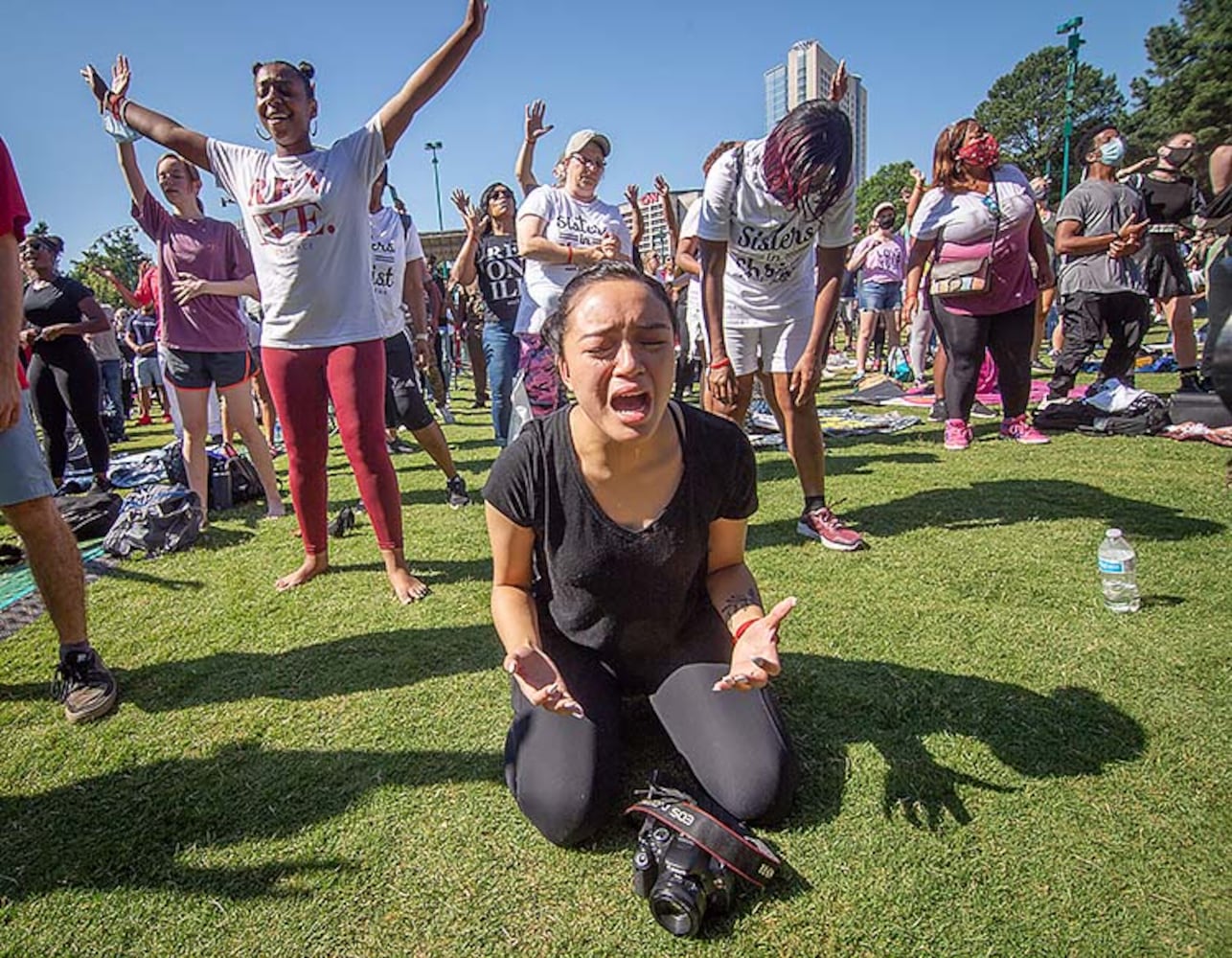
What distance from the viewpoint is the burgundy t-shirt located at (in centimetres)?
245

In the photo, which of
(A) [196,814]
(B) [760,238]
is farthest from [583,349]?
(B) [760,238]

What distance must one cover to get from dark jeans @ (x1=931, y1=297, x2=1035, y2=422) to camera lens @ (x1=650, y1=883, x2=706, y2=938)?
5072 mm

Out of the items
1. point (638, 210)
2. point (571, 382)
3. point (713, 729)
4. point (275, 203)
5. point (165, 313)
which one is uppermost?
point (638, 210)

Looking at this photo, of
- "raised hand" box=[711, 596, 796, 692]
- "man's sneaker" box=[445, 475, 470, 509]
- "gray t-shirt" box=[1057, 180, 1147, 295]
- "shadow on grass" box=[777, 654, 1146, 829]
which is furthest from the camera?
"gray t-shirt" box=[1057, 180, 1147, 295]

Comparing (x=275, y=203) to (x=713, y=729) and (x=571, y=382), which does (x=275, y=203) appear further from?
(x=713, y=729)

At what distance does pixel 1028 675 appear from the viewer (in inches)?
97.6

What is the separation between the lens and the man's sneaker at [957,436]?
5891 mm

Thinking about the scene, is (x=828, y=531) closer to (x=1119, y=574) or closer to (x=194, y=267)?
(x=1119, y=574)

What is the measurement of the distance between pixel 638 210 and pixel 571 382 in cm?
468

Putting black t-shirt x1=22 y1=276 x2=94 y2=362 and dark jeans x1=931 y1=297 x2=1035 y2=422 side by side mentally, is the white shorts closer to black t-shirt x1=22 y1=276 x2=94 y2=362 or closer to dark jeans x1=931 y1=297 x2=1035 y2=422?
dark jeans x1=931 y1=297 x2=1035 y2=422

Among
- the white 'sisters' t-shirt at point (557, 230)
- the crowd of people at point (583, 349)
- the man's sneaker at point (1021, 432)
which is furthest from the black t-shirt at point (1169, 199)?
the white 'sisters' t-shirt at point (557, 230)

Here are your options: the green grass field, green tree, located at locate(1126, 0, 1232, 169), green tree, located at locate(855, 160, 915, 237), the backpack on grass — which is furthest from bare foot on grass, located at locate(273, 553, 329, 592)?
green tree, located at locate(855, 160, 915, 237)

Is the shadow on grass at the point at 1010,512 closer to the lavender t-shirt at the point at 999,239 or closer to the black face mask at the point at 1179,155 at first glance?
the lavender t-shirt at the point at 999,239

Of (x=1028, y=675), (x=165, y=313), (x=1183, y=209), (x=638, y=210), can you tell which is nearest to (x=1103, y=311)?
(x=1183, y=209)
